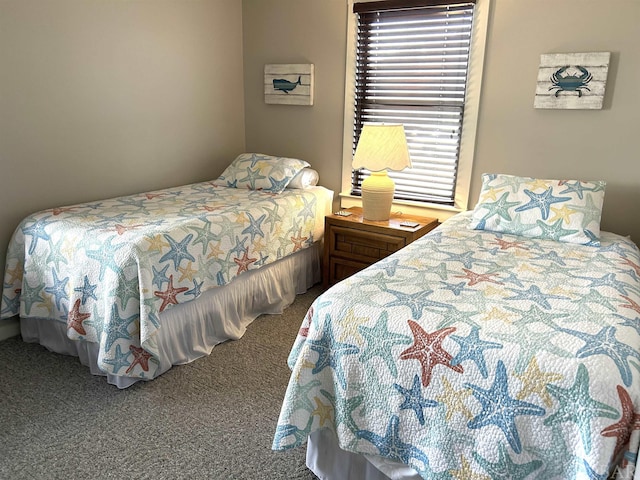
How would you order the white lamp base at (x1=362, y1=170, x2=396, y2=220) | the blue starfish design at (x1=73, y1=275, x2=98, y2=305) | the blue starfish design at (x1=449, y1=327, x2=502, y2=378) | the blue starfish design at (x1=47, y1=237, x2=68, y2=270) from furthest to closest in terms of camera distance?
the white lamp base at (x1=362, y1=170, x2=396, y2=220) < the blue starfish design at (x1=47, y1=237, x2=68, y2=270) < the blue starfish design at (x1=73, y1=275, x2=98, y2=305) < the blue starfish design at (x1=449, y1=327, x2=502, y2=378)

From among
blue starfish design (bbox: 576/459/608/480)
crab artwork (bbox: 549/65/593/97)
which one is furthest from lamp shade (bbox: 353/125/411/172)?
blue starfish design (bbox: 576/459/608/480)

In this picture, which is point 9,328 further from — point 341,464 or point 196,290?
point 341,464

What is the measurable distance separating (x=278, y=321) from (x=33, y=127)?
1.82m

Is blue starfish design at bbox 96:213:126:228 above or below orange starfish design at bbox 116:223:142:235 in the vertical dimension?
above

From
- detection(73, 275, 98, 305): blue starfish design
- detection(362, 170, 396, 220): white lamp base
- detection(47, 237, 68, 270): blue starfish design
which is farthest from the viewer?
detection(362, 170, 396, 220): white lamp base

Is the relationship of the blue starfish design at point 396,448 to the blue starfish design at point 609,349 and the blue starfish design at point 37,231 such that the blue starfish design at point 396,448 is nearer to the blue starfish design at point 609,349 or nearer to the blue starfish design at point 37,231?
the blue starfish design at point 609,349

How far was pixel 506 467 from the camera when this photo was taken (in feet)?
4.08

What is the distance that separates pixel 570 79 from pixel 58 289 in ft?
9.84

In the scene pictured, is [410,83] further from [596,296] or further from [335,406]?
[335,406]

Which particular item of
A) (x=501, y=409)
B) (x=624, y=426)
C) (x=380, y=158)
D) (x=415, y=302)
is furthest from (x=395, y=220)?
(x=624, y=426)

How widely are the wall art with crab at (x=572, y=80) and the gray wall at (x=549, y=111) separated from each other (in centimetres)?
5

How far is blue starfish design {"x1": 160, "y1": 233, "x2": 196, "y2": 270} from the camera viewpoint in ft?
7.49

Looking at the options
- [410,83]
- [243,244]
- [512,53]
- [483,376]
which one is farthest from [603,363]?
[410,83]

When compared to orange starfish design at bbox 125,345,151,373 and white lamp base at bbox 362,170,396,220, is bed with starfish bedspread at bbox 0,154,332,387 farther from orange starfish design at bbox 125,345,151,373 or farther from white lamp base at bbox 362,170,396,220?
white lamp base at bbox 362,170,396,220
